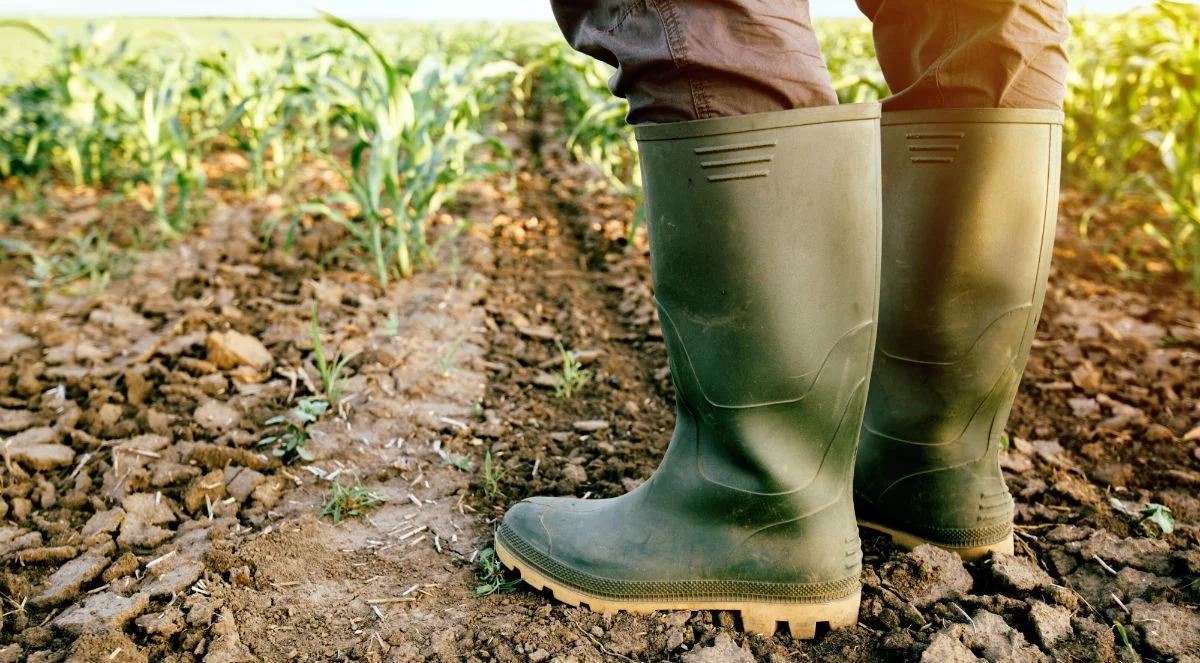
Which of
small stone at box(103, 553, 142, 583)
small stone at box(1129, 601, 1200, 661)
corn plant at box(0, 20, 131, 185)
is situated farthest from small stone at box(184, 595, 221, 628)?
corn plant at box(0, 20, 131, 185)

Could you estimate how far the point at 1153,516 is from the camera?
1327mm

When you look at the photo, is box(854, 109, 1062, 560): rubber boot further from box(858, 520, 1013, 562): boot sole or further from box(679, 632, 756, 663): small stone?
box(679, 632, 756, 663): small stone

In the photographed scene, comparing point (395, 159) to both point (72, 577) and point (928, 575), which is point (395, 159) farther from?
point (928, 575)

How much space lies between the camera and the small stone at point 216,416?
1.62 m

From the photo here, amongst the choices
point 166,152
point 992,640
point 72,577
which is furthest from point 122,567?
point 166,152

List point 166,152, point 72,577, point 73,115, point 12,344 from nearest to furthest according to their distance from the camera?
point 72,577
point 12,344
point 166,152
point 73,115

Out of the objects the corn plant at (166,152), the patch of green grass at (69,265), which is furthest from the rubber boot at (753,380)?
the corn plant at (166,152)

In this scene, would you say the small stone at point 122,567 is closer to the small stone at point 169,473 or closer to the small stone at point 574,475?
the small stone at point 169,473

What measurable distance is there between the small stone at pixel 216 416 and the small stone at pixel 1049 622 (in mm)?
1374

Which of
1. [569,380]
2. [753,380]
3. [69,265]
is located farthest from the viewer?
[69,265]

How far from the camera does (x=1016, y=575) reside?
114 cm

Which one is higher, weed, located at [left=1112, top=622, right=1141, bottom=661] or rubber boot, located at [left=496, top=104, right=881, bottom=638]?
rubber boot, located at [left=496, top=104, right=881, bottom=638]

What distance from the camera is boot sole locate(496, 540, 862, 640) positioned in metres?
1.04

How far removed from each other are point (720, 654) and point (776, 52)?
67 cm
